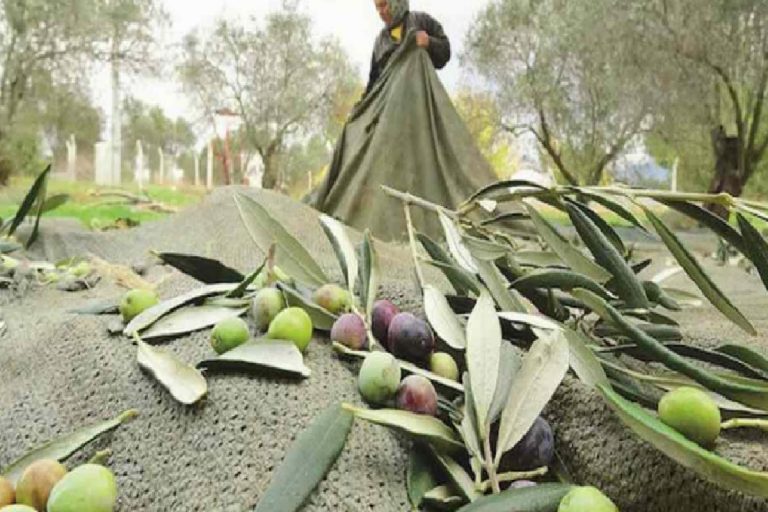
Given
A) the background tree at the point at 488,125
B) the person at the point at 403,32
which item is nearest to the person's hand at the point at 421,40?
the person at the point at 403,32

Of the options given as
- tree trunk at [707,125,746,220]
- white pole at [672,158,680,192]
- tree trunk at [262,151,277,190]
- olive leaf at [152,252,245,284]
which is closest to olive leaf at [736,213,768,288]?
olive leaf at [152,252,245,284]

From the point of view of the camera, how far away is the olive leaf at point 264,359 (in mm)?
409

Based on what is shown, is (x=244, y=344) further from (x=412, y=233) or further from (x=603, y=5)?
(x=603, y=5)

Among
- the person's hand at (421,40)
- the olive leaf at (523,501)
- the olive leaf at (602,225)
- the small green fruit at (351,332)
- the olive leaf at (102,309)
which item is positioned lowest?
the olive leaf at (102,309)

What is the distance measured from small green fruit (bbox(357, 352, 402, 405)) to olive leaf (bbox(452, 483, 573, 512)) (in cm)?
8

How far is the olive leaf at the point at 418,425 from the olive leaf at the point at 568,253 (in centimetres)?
14

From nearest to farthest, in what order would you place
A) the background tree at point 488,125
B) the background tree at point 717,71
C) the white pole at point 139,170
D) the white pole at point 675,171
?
the background tree at point 717,71, the white pole at point 139,170, the white pole at point 675,171, the background tree at point 488,125

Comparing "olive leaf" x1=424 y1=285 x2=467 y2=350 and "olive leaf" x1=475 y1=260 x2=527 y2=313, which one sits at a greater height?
"olive leaf" x1=475 y1=260 x2=527 y2=313

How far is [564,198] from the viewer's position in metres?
0.48

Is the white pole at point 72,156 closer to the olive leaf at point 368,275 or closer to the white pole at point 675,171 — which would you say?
the white pole at point 675,171

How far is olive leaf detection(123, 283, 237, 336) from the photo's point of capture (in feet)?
1.61

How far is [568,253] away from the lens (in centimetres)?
46

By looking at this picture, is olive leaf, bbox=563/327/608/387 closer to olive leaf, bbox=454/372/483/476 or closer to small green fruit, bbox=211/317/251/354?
olive leaf, bbox=454/372/483/476

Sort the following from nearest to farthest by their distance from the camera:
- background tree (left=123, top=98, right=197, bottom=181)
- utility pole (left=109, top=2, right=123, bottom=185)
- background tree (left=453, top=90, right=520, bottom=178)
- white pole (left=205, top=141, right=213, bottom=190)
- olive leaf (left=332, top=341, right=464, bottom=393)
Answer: olive leaf (left=332, top=341, right=464, bottom=393) < utility pole (left=109, top=2, right=123, bottom=185) < background tree (left=453, top=90, right=520, bottom=178) < white pole (left=205, top=141, right=213, bottom=190) < background tree (left=123, top=98, right=197, bottom=181)
